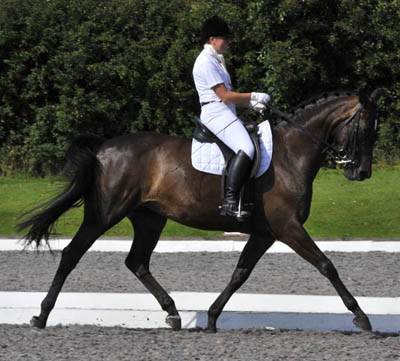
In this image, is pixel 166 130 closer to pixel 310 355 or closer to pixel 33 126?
pixel 33 126

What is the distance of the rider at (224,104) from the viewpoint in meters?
5.39

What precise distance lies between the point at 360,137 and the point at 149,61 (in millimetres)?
8611

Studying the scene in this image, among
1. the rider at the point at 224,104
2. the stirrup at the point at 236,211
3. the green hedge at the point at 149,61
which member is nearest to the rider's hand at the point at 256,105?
the rider at the point at 224,104

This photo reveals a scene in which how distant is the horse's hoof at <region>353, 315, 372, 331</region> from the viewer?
525 cm

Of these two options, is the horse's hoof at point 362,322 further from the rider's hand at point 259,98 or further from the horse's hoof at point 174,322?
the rider's hand at point 259,98

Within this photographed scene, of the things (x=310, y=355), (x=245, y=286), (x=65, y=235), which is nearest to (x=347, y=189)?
(x=65, y=235)

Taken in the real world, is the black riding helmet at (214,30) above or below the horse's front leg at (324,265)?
above

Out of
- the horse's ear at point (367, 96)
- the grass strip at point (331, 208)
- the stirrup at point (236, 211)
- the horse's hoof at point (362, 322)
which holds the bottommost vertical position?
the grass strip at point (331, 208)

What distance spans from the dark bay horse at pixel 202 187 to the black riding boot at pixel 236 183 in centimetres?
15

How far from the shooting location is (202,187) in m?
5.59

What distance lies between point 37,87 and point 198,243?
599cm

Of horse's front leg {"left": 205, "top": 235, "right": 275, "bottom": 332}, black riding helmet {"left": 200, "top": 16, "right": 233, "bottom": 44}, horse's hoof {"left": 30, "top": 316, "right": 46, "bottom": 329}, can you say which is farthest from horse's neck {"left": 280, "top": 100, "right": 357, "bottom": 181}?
horse's hoof {"left": 30, "top": 316, "right": 46, "bottom": 329}

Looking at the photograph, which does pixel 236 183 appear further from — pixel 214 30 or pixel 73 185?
pixel 73 185

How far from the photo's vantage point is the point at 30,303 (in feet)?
19.9
